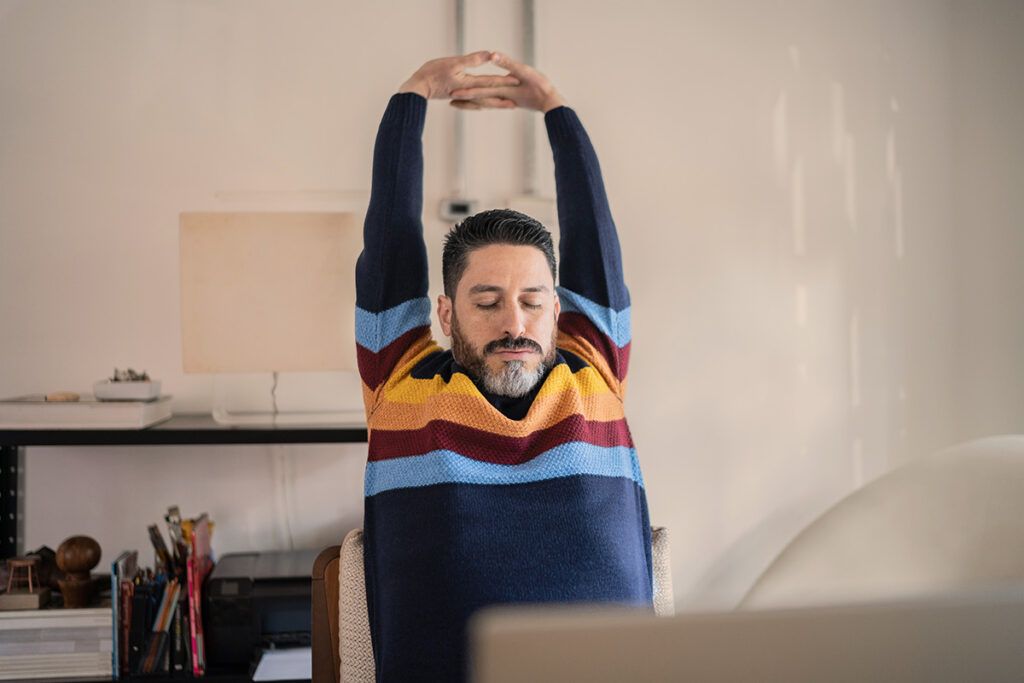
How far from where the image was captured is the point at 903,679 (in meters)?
0.40

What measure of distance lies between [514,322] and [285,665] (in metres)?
0.93

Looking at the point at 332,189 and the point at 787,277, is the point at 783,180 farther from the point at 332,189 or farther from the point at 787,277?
the point at 332,189

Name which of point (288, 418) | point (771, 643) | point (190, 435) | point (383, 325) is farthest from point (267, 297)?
point (771, 643)

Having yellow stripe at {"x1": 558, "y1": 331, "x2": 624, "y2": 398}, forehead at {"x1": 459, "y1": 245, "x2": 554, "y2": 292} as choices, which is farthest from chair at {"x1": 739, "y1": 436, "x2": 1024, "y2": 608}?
forehead at {"x1": 459, "y1": 245, "x2": 554, "y2": 292}

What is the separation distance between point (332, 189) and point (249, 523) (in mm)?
855

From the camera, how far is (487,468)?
1.32m

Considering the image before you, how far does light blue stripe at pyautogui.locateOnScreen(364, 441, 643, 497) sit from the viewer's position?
1.31 m

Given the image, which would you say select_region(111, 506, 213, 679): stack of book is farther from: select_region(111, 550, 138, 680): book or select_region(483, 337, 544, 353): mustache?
select_region(483, 337, 544, 353): mustache

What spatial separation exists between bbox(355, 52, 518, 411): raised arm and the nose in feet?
0.61

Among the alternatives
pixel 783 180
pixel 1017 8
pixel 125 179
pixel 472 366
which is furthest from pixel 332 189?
pixel 1017 8

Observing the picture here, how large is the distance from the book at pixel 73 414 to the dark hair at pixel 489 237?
32.5 inches

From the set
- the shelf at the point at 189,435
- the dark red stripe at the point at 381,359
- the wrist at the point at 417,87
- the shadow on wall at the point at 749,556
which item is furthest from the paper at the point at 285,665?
the wrist at the point at 417,87

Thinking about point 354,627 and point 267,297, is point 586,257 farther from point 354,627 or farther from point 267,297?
point 267,297

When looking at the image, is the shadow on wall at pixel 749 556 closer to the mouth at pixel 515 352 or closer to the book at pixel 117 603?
the mouth at pixel 515 352
